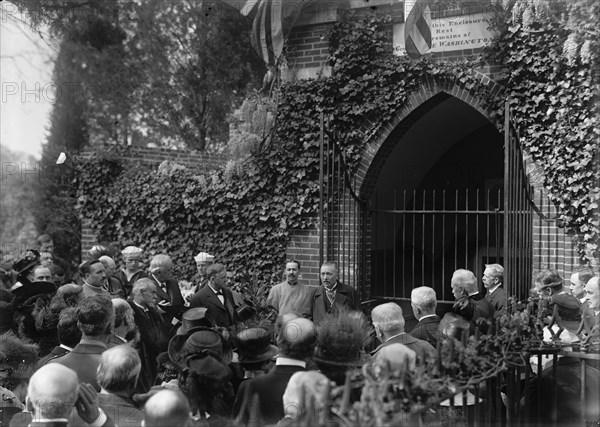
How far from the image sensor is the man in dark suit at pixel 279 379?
391 centimetres

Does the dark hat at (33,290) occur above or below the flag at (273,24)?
below

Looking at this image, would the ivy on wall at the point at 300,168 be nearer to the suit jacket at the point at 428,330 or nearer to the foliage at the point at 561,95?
the foliage at the point at 561,95

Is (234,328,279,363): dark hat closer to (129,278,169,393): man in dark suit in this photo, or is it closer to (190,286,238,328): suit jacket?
(129,278,169,393): man in dark suit

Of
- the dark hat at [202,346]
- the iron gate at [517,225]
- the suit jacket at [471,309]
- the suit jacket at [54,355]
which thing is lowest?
the suit jacket at [54,355]

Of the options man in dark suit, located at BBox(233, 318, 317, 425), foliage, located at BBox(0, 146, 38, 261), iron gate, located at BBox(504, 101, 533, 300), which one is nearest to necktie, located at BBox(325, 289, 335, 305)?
iron gate, located at BBox(504, 101, 533, 300)

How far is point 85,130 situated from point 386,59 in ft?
33.9

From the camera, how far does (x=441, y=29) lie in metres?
9.43

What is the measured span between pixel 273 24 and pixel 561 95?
4.05m

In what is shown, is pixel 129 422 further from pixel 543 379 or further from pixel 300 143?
pixel 300 143

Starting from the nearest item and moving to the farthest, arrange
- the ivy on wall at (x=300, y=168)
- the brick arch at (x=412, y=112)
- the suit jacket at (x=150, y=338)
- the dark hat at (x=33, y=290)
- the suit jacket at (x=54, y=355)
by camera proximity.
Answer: the suit jacket at (x=54, y=355) < the suit jacket at (x=150, y=338) < the dark hat at (x=33, y=290) < the ivy on wall at (x=300, y=168) < the brick arch at (x=412, y=112)

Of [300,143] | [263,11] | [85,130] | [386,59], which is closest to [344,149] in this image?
[300,143]

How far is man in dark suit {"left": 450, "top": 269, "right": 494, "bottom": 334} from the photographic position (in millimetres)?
5805

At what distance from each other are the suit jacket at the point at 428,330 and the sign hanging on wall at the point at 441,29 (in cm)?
449

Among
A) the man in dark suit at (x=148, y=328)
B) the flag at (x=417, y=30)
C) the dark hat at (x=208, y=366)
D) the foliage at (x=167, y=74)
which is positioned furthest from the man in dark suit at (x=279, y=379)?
the foliage at (x=167, y=74)
